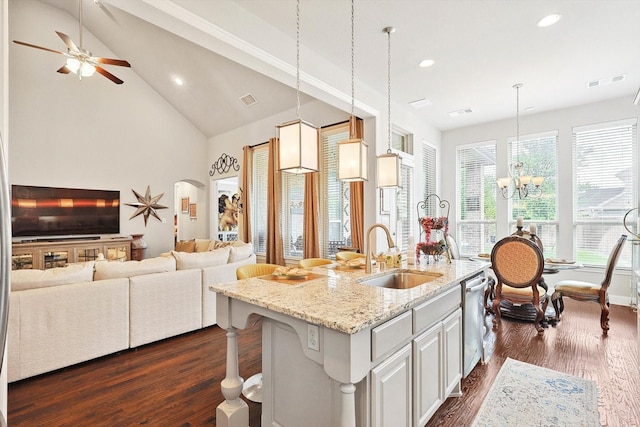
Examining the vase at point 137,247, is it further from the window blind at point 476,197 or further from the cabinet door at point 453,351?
the window blind at point 476,197

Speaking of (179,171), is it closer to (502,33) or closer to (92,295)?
(92,295)

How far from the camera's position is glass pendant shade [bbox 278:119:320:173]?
2090 millimetres

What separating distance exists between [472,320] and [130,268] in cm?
337

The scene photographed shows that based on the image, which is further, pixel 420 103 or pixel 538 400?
pixel 420 103

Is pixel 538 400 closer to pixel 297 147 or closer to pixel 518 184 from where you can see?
pixel 297 147

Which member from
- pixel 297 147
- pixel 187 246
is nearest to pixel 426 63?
pixel 297 147

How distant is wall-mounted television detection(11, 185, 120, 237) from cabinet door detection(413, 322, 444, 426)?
704cm

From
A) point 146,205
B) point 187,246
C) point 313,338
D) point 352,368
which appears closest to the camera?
point 352,368

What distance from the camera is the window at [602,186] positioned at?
4809 millimetres

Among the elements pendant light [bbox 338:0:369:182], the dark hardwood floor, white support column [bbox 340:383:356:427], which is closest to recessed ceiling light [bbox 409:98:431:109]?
pendant light [bbox 338:0:369:182]

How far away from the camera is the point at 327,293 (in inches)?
74.3

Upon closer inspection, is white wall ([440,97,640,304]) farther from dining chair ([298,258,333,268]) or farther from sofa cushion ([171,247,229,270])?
sofa cushion ([171,247,229,270])

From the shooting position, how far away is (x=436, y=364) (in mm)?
2039

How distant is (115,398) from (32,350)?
3.06ft
